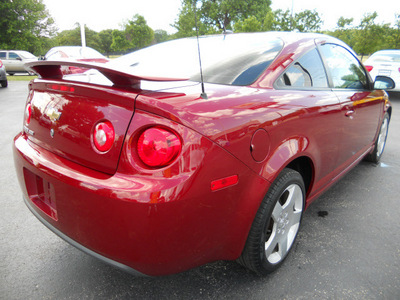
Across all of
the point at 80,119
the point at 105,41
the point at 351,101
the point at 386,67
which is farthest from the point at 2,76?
the point at 105,41

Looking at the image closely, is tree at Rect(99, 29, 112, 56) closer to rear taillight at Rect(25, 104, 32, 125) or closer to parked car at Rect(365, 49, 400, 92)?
parked car at Rect(365, 49, 400, 92)

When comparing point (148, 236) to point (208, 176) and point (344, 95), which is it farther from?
point (344, 95)

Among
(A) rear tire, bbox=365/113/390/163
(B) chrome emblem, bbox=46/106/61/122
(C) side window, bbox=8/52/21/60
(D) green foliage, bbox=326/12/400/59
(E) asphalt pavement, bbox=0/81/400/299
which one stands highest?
(D) green foliage, bbox=326/12/400/59

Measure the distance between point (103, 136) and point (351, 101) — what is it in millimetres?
2041

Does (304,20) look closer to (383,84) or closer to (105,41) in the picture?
(383,84)

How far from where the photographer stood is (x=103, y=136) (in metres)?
1.34

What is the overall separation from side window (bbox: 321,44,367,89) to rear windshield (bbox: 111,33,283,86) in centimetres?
60

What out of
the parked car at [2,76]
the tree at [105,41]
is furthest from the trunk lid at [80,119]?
the tree at [105,41]

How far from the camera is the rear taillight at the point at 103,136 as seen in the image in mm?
1326

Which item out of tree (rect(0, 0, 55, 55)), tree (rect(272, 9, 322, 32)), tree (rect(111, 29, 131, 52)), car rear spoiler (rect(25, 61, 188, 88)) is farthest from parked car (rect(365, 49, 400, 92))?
tree (rect(111, 29, 131, 52))

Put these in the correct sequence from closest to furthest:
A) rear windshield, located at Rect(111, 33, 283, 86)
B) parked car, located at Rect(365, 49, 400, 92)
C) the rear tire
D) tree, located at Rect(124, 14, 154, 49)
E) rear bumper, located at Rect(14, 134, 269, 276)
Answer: rear bumper, located at Rect(14, 134, 269, 276), rear windshield, located at Rect(111, 33, 283, 86), the rear tire, parked car, located at Rect(365, 49, 400, 92), tree, located at Rect(124, 14, 154, 49)

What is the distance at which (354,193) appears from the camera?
307 centimetres

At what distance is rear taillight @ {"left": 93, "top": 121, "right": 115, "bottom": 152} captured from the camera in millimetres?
1326

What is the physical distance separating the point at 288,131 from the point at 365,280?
1.01m
